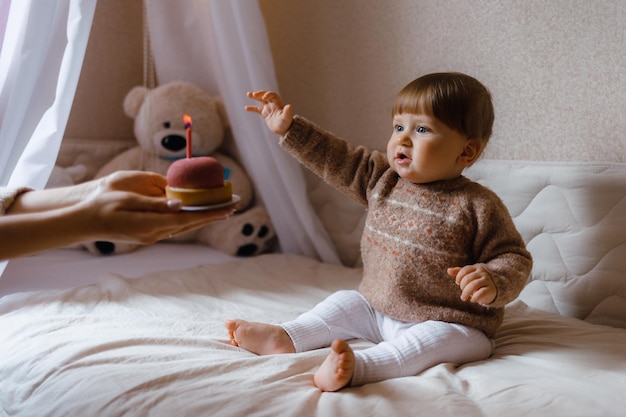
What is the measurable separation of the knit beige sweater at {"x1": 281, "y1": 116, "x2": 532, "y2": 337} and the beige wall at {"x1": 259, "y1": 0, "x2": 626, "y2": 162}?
356 millimetres

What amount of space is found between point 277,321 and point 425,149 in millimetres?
515

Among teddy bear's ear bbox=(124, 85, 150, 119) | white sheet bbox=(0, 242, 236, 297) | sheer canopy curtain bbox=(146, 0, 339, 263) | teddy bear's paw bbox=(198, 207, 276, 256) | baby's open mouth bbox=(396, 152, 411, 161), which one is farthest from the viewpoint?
teddy bear's ear bbox=(124, 85, 150, 119)

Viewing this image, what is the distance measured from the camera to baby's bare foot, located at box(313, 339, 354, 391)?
1.00 m

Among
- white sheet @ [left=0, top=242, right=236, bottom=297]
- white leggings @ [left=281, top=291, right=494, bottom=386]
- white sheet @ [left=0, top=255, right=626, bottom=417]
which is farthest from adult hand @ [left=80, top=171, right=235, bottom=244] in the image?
white sheet @ [left=0, top=242, right=236, bottom=297]

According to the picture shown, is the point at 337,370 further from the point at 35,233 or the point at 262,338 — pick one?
the point at 35,233

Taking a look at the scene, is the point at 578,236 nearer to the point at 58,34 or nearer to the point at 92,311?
the point at 92,311

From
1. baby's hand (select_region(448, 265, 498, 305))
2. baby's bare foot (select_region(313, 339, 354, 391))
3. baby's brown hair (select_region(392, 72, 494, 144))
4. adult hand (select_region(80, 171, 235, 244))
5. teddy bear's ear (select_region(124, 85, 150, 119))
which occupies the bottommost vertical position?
baby's bare foot (select_region(313, 339, 354, 391))

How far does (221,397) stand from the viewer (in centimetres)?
95

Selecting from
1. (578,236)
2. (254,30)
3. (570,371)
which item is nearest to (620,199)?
(578,236)

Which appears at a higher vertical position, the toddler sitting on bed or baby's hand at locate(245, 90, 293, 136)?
baby's hand at locate(245, 90, 293, 136)

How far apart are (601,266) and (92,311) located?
3.81 ft

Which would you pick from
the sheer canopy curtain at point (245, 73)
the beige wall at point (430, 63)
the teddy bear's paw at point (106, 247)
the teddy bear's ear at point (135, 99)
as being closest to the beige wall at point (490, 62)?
the beige wall at point (430, 63)

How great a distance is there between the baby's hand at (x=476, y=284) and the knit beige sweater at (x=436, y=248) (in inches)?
1.7

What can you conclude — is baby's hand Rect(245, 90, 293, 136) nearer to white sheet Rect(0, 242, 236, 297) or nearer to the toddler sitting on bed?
the toddler sitting on bed
